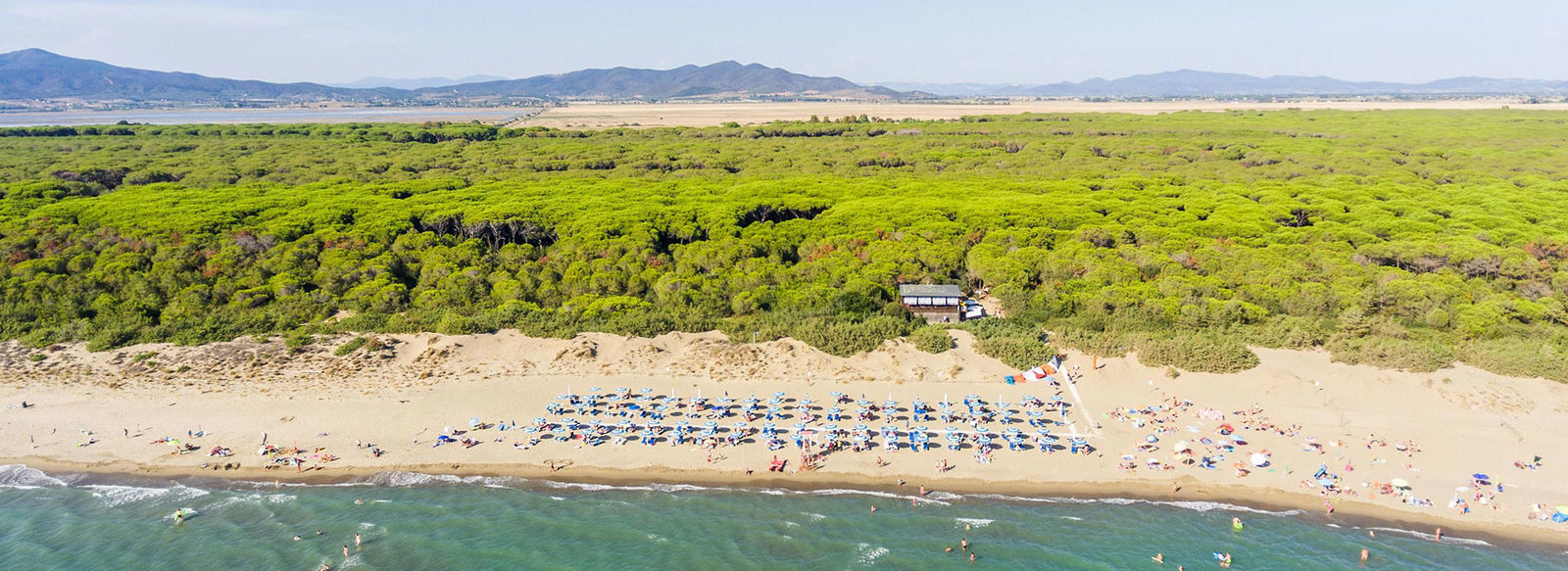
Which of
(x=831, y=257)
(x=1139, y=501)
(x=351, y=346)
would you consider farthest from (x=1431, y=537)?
(x=351, y=346)

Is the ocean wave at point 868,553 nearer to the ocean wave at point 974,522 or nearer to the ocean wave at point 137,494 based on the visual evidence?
the ocean wave at point 974,522

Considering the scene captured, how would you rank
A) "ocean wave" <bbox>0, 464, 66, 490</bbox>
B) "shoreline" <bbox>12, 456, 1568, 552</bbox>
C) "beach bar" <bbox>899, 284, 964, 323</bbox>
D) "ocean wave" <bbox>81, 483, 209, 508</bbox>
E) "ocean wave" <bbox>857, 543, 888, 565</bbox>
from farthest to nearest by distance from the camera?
1. "beach bar" <bbox>899, 284, 964, 323</bbox>
2. "ocean wave" <bbox>0, 464, 66, 490</bbox>
3. "ocean wave" <bbox>81, 483, 209, 508</bbox>
4. "shoreline" <bbox>12, 456, 1568, 552</bbox>
5. "ocean wave" <bbox>857, 543, 888, 565</bbox>

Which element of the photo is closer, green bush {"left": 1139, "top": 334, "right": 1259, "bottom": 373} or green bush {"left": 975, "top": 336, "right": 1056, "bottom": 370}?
green bush {"left": 1139, "top": 334, "right": 1259, "bottom": 373}

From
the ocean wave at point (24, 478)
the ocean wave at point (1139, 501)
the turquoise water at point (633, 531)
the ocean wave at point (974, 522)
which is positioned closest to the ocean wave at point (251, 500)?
the turquoise water at point (633, 531)

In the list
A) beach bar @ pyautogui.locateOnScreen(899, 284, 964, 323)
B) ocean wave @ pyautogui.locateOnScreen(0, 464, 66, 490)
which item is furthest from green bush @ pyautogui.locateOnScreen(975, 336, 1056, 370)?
ocean wave @ pyautogui.locateOnScreen(0, 464, 66, 490)

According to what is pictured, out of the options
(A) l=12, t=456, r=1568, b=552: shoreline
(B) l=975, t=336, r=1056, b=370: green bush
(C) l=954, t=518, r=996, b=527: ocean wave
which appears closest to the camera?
(A) l=12, t=456, r=1568, b=552: shoreline

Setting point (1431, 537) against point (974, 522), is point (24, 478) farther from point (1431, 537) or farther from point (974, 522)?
point (1431, 537)

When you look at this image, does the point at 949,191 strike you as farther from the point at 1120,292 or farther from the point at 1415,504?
the point at 1415,504

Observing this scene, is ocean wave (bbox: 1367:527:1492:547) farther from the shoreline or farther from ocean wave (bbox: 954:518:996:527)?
ocean wave (bbox: 954:518:996:527)

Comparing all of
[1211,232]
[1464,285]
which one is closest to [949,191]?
[1211,232]
